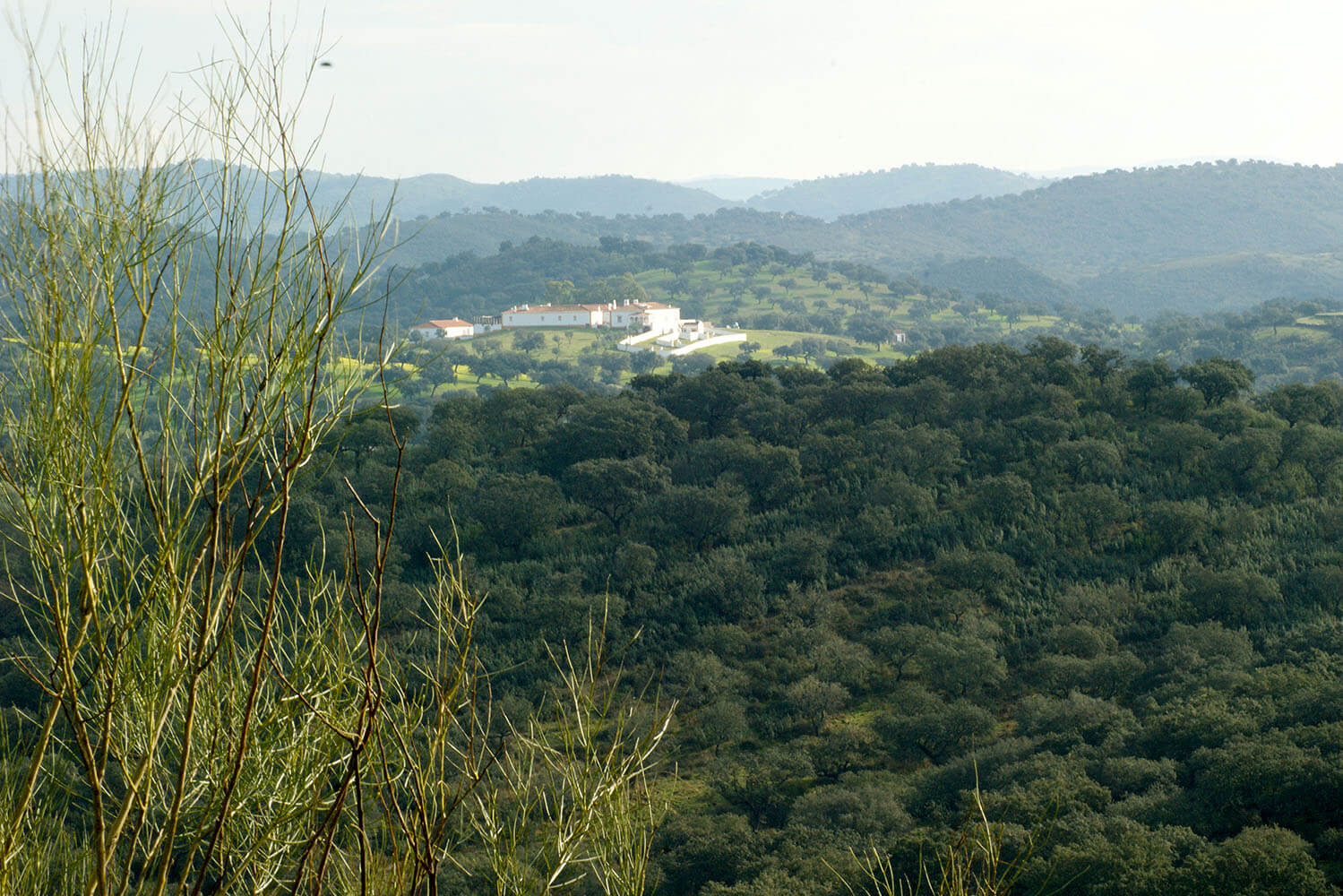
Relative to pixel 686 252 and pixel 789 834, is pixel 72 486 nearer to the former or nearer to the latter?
pixel 789 834

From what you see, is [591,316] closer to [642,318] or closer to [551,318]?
[551,318]

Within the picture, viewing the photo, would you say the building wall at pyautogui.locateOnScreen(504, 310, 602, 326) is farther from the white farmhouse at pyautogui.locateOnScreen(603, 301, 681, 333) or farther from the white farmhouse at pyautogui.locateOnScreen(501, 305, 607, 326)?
the white farmhouse at pyautogui.locateOnScreen(603, 301, 681, 333)

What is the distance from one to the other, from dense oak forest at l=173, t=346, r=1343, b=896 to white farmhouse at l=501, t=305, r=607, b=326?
44.1 metres

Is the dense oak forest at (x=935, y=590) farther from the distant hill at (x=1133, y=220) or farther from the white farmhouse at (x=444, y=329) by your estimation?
the distant hill at (x=1133, y=220)

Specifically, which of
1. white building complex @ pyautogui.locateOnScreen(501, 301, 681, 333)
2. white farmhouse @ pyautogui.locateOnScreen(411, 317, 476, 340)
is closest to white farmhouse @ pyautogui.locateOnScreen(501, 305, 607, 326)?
white building complex @ pyautogui.locateOnScreen(501, 301, 681, 333)

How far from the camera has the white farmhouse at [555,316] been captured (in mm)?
74000

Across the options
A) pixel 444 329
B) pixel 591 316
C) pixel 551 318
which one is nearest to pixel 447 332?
pixel 444 329

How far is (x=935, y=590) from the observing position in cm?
2009

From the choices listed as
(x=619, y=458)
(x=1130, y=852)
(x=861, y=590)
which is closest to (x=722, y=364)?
(x=619, y=458)

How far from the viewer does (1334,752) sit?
10.8m

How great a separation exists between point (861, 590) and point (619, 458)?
7870 millimetres

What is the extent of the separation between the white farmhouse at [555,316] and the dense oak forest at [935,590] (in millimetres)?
44134

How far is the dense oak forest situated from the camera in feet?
37.2

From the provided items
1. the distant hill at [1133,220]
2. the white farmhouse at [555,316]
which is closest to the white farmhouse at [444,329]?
the white farmhouse at [555,316]
